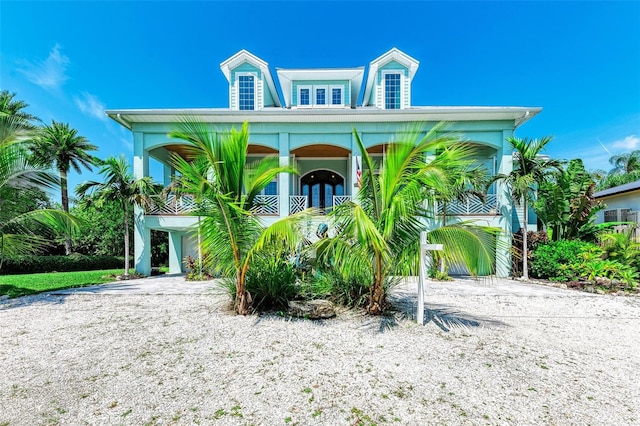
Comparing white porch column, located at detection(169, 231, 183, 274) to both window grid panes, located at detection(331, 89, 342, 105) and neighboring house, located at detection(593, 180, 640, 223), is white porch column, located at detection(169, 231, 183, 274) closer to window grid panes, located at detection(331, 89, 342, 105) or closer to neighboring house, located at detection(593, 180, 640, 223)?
window grid panes, located at detection(331, 89, 342, 105)

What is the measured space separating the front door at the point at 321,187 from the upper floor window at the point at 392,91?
461cm

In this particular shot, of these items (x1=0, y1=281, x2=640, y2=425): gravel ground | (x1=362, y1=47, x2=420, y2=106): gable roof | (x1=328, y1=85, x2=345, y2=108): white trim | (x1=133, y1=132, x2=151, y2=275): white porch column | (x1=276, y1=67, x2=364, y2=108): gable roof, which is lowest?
(x1=0, y1=281, x2=640, y2=425): gravel ground

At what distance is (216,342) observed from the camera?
3885 millimetres

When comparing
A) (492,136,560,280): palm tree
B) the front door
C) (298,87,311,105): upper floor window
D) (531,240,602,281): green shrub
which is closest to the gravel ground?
(531,240,602,281): green shrub

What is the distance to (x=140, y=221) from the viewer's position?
34.7ft

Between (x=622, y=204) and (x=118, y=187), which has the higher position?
(x=118, y=187)

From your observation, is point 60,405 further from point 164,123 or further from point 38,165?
point 164,123

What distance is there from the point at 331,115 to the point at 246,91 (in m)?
5.27

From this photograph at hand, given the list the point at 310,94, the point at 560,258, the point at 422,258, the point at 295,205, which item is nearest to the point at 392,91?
the point at 310,94

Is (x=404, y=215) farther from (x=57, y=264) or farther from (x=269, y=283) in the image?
(x=57, y=264)

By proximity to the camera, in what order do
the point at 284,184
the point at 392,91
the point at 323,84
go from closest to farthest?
the point at 284,184, the point at 392,91, the point at 323,84

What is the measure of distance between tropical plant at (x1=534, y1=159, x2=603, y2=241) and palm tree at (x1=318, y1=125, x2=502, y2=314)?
893 centimetres

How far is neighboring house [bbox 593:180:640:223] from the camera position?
→ 13258 millimetres

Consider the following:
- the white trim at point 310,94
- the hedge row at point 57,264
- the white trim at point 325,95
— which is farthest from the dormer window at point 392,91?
the hedge row at point 57,264
